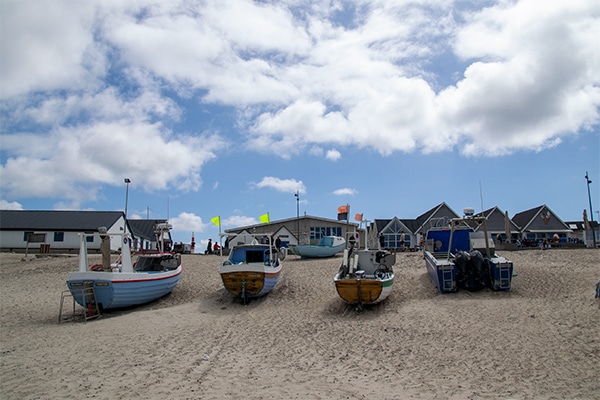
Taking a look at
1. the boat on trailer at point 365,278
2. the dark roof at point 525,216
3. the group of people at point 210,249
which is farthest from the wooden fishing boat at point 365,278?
the dark roof at point 525,216

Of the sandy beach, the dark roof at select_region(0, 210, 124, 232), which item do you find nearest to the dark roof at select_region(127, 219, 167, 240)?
the dark roof at select_region(0, 210, 124, 232)

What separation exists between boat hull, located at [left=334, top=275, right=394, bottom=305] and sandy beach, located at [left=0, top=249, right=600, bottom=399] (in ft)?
Answer: 1.30

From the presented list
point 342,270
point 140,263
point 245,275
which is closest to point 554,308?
point 342,270

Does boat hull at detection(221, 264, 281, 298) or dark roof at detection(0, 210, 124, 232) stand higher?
dark roof at detection(0, 210, 124, 232)

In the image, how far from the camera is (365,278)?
14.9 m

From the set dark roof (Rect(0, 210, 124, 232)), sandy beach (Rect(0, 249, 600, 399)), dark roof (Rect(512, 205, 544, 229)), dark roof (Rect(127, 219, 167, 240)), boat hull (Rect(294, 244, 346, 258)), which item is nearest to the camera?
sandy beach (Rect(0, 249, 600, 399))

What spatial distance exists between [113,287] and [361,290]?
814cm

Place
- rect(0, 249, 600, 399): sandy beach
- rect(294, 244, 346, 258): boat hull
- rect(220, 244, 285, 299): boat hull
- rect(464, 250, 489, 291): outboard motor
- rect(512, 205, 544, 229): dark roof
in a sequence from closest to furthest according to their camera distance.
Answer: rect(0, 249, 600, 399): sandy beach → rect(464, 250, 489, 291): outboard motor → rect(220, 244, 285, 299): boat hull → rect(294, 244, 346, 258): boat hull → rect(512, 205, 544, 229): dark roof

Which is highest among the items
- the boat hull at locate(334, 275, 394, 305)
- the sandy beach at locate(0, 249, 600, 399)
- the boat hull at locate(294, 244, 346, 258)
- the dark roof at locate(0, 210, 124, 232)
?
the dark roof at locate(0, 210, 124, 232)

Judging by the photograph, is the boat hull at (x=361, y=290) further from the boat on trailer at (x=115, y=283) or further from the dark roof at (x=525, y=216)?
the dark roof at (x=525, y=216)

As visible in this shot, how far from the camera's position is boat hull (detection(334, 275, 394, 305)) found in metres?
14.0

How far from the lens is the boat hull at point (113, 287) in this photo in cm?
1517

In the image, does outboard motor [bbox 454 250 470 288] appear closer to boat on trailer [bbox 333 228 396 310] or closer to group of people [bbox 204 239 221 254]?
boat on trailer [bbox 333 228 396 310]

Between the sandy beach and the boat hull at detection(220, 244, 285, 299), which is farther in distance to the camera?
the boat hull at detection(220, 244, 285, 299)
